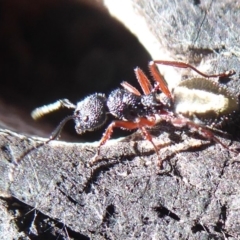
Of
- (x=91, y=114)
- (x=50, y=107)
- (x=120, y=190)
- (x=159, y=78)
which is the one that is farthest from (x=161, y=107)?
(x=120, y=190)

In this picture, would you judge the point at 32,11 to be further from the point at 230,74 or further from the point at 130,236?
the point at 130,236

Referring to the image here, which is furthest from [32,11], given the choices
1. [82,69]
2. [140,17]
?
[140,17]

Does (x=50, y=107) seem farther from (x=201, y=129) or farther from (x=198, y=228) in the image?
(x=198, y=228)

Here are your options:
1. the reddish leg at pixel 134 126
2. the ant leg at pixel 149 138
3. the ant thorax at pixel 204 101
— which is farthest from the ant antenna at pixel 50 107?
the ant leg at pixel 149 138

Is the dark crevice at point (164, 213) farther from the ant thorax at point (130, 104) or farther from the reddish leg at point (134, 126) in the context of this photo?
the ant thorax at point (130, 104)

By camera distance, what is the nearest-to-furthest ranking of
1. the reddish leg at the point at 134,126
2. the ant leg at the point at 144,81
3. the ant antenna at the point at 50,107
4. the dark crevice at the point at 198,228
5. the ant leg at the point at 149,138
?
1. the dark crevice at the point at 198,228
2. the ant leg at the point at 149,138
3. the reddish leg at the point at 134,126
4. the ant leg at the point at 144,81
5. the ant antenna at the point at 50,107

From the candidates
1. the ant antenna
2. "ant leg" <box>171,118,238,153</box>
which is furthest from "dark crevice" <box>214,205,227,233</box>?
the ant antenna
